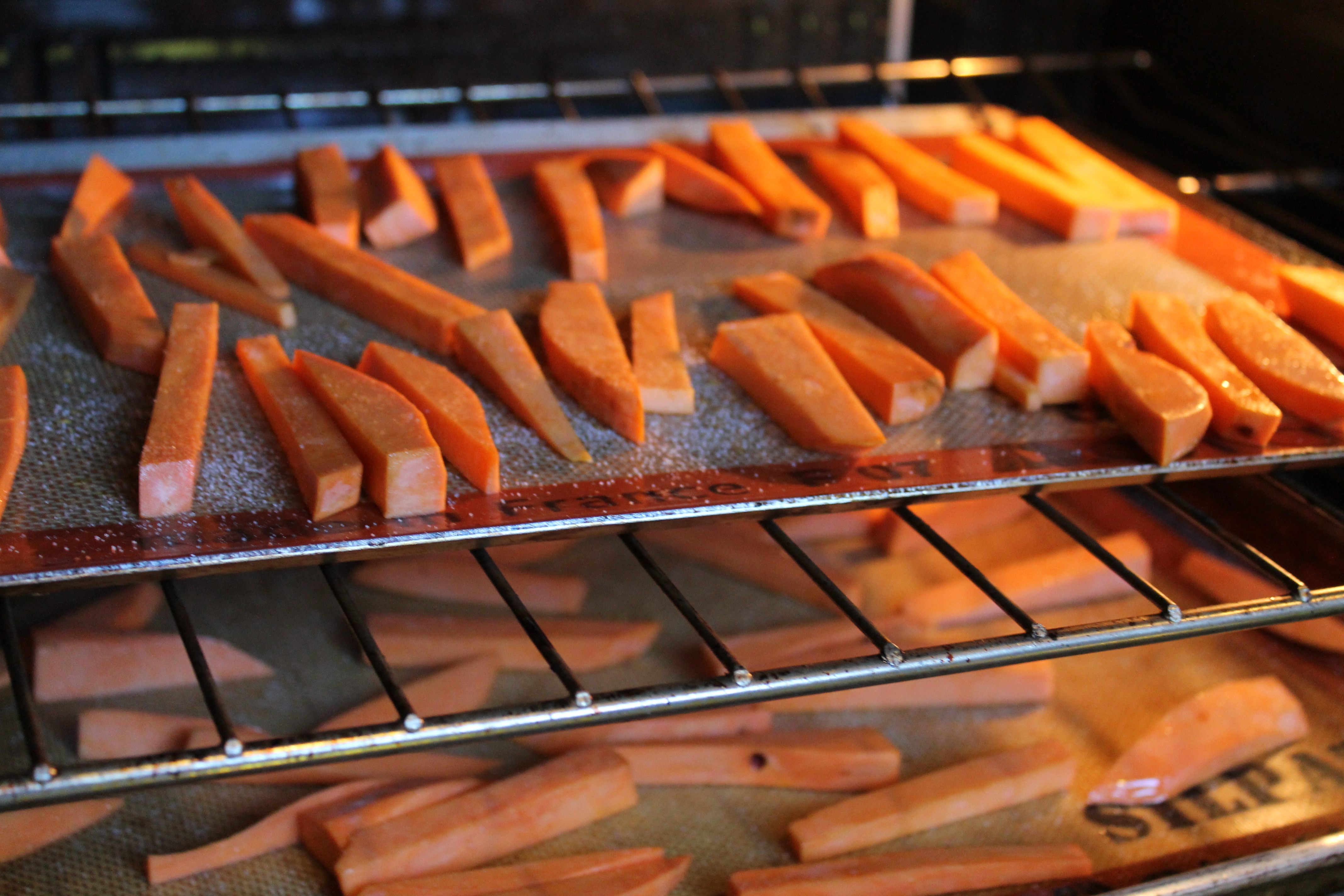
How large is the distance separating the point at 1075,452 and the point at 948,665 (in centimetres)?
53

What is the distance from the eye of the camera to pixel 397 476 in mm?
1425

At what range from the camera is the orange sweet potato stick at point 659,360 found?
1748mm

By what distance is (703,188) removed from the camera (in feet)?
8.01

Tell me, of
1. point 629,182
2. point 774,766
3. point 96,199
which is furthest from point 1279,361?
point 96,199

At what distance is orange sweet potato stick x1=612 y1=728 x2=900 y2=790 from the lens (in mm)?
1764

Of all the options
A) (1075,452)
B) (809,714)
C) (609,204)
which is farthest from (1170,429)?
(609,204)

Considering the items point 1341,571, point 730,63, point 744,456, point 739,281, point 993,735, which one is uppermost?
point 730,63

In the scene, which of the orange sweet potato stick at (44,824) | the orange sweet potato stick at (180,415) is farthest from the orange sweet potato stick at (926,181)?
the orange sweet potato stick at (44,824)

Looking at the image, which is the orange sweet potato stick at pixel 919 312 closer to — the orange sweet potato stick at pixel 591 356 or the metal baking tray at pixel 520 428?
the metal baking tray at pixel 520 428

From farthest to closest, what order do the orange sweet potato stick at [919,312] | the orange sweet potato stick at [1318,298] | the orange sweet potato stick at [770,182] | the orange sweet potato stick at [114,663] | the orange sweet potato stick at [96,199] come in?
the orange sweet potato stick at [770,182] < the orange sweet potato stick at [96,199] < the orange sweet potato stick at [1318,298] < the orange sweet potato stick at [919,312] < the orange sweet potato stick at [114,663]

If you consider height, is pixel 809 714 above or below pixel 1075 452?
below

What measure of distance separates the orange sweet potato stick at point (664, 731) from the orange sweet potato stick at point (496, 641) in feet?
0.49

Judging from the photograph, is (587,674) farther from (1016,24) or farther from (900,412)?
(1016,24)

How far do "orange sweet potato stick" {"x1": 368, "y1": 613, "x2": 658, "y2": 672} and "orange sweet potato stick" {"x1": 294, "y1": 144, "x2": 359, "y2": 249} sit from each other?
677 mm
